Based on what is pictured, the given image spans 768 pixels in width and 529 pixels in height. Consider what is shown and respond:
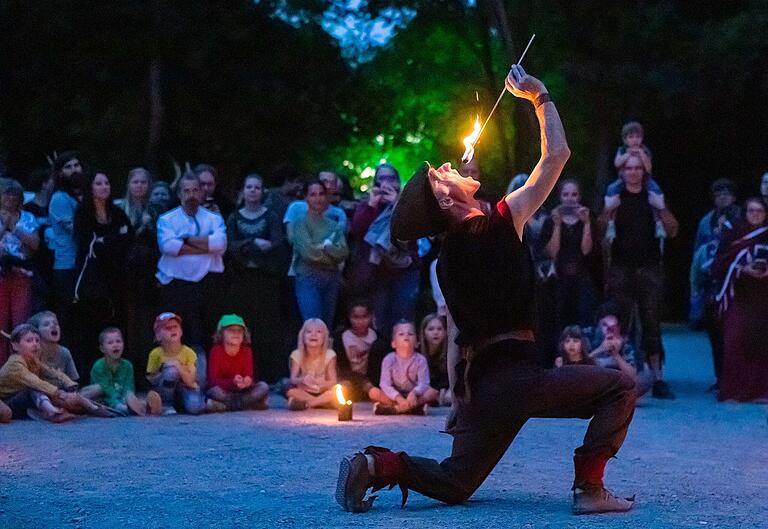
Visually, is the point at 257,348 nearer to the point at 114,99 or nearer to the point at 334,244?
the point at 334,244

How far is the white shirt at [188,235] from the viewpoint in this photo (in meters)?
11.3

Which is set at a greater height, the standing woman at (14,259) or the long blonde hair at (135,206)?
the long blonde hair at (135,206)

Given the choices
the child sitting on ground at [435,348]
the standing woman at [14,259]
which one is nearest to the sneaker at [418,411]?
the child sitting on ground at [435,348]

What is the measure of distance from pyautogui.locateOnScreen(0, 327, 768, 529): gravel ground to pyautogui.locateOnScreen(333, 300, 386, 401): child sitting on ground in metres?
0.64

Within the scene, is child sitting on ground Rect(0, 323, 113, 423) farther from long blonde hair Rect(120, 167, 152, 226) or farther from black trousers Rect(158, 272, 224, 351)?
long blonde hair Rect(120, 167, 152, 226)

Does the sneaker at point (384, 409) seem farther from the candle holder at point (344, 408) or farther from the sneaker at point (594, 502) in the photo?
the sneaker at point (594, 502)

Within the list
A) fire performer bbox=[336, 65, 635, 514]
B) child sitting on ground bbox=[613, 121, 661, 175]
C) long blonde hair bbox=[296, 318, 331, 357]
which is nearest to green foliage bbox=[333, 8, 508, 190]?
child sitting on ground bbox=[613, 121, 661, 175]

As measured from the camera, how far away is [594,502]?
6.02 metres

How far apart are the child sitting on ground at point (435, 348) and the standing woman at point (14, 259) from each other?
313 centimetres

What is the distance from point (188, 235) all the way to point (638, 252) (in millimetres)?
3687

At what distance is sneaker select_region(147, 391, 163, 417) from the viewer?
1038 centimetres

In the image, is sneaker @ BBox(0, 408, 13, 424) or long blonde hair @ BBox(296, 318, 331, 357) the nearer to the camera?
sneaker @ BBox(0, 408, 13, 424)

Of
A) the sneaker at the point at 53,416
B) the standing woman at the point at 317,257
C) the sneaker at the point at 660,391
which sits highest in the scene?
the standing woman at the point at 317,257

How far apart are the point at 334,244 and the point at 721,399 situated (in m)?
3.43
